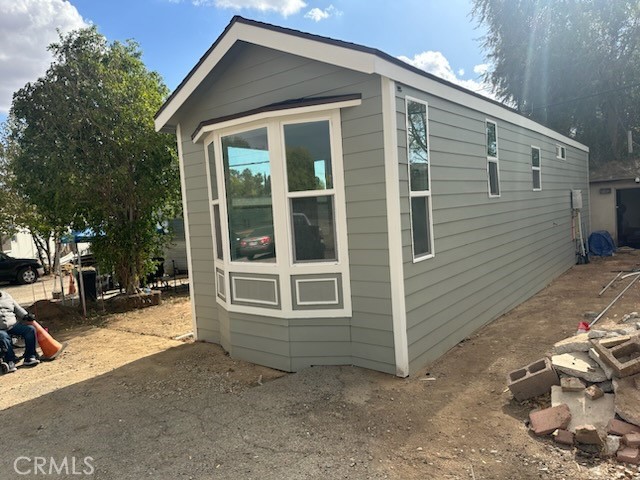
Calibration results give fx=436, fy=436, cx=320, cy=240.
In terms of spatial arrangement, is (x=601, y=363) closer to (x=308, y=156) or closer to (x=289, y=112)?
(x=308, y=156)

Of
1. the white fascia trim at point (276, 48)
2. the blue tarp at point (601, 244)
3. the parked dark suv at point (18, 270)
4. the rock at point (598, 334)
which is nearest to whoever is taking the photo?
the rock at point (598, 334)

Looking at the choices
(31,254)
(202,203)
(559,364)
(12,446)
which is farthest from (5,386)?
(31,254)

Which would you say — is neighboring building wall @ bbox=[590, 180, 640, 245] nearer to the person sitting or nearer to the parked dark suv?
the person sitting

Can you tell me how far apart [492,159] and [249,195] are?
4.02 meters

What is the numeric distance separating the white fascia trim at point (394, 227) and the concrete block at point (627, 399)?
1806mm

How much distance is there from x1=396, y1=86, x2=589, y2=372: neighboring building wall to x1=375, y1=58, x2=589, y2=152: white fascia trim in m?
0.09

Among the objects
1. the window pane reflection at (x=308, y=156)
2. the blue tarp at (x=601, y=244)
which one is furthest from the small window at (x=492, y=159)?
the blue tarp at (x=601, y=244)

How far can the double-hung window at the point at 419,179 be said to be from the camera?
466 centimetres

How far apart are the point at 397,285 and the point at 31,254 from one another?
2573 cm

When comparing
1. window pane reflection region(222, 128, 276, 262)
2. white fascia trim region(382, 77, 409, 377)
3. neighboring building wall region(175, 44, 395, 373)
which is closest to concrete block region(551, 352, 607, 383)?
white fascia trim region(382, 77, 409, 377)

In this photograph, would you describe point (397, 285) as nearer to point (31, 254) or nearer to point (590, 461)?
point (590, 461)

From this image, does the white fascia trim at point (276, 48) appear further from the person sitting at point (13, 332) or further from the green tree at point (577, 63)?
the green tree at point (577, 63)

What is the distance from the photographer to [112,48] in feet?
31.9

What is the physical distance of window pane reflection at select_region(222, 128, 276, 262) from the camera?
4.86 m
